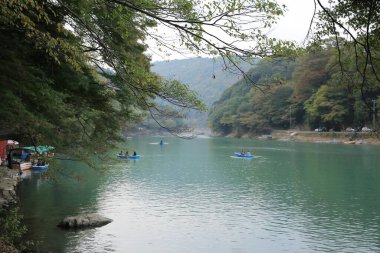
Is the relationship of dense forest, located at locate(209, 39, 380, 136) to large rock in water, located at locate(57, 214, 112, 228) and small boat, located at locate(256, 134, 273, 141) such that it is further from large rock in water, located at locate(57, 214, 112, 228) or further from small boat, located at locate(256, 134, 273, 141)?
large rock in water, located at locate(57, 214, 112, 228)

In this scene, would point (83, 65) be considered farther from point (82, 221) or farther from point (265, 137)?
point (265, 137)

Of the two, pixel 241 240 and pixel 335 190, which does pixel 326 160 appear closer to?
pixel 335 190

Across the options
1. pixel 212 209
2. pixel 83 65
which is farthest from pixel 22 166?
pixel 83 65

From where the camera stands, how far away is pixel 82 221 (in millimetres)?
13109

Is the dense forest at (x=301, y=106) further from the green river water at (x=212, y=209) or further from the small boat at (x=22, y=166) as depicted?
the small boat at (x=22, y=166)

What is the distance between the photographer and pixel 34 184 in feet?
71.7

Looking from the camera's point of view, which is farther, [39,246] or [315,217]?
[315,217]

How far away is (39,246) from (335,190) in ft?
49.8

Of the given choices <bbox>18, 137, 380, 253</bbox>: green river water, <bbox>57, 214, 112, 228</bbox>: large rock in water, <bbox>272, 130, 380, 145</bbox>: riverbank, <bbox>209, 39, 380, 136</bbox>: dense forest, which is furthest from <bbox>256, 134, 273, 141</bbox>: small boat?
<bbox>57, 214, 112, 228</bbox>: large rock in water

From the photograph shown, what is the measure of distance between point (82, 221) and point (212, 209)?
224 inches

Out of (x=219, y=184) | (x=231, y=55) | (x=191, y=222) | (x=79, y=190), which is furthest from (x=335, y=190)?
(x=231, y=55)

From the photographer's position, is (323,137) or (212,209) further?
(323,137)

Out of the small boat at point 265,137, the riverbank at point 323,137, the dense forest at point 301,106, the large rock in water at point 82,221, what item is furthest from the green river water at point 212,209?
the small boat at point 265,137

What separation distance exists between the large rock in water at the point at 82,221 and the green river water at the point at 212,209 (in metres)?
0.33
